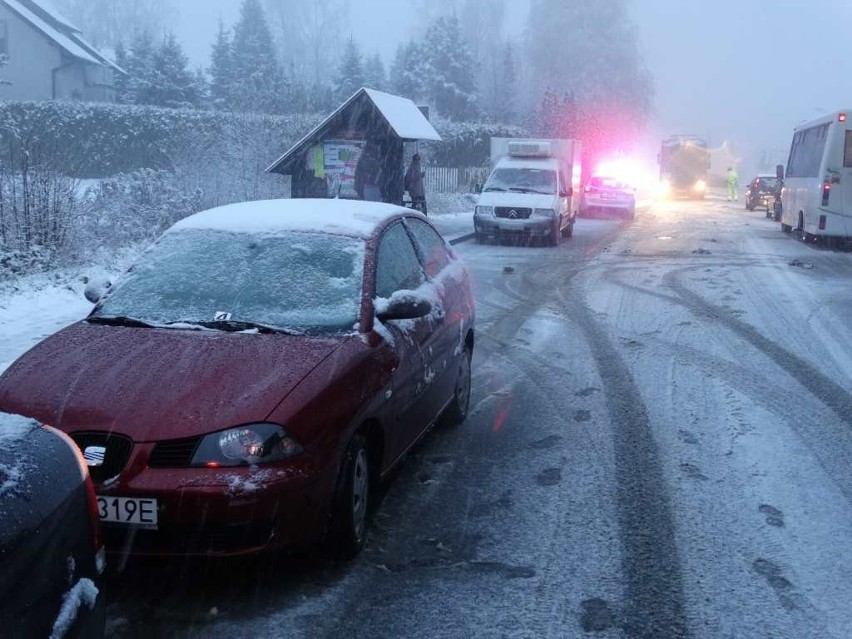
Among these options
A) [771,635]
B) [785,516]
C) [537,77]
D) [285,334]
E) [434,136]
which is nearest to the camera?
[771,635]

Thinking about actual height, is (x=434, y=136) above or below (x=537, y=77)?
below

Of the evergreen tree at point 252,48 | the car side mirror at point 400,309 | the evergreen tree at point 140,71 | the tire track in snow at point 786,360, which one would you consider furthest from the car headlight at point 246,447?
the evergreen tree at point 252,48

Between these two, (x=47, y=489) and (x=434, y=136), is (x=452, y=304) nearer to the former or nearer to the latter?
(x=47, y=489)

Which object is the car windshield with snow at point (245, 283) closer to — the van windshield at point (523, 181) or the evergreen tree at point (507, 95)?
the van windshield at point (523, 181)

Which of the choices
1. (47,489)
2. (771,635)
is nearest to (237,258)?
(47,489)

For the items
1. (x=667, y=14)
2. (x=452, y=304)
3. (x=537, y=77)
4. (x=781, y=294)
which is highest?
(x=667, y=14)

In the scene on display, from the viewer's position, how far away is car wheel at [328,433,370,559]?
4.15 metres

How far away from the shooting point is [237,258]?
5270 mm

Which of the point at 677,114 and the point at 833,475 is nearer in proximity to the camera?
the point at 833,475

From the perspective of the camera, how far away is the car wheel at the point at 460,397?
6.62 meters

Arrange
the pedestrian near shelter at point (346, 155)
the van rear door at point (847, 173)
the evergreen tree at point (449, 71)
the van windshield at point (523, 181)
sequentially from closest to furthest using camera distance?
1. the pedestrian near shelter at point (346, 155)
2. the van rear door at point (847, 173)
3. the van windshield at point (523, 181)
4. the evergreen tree at point (449, 71)

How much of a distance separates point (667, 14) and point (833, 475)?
110200mm

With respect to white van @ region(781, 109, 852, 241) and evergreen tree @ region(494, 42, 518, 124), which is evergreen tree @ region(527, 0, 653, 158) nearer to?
evergreen tree @ region(494, 42, 518, 124)

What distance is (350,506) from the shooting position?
166 inches
